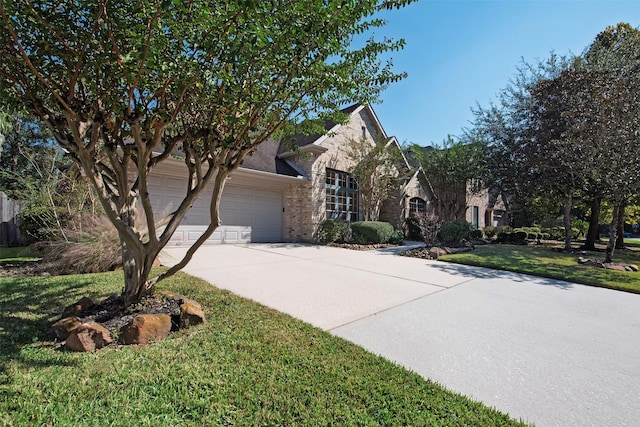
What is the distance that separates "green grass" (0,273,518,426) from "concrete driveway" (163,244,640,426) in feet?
1.30

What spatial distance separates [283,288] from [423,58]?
6.31 meters

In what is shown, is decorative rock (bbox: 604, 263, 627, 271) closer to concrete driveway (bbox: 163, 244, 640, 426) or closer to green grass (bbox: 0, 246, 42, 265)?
concrete driveway (bbox: 163, 244, 640, 426)

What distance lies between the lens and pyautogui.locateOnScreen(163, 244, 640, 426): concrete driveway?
220 cm

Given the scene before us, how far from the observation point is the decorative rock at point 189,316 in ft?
10.4

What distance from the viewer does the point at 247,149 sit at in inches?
133

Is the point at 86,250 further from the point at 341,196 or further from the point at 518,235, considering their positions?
the point at 518,235

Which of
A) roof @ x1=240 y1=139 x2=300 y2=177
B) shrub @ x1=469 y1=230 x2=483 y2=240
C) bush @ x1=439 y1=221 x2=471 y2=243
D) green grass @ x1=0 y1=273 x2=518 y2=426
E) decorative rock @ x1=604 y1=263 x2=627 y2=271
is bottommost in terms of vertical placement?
green grass @ x1=0 y1=273 x2=518 y2=426

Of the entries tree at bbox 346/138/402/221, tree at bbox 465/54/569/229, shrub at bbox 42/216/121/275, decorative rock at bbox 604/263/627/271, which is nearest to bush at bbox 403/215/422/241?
tree at bbox 346/138/402/221

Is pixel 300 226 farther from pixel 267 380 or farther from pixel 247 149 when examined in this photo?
pixel 267 380

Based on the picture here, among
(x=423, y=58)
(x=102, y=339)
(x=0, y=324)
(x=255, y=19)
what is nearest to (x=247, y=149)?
(x=255, y=19)

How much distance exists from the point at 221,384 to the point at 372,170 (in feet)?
40.7

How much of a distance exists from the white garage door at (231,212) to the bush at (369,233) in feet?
11.2

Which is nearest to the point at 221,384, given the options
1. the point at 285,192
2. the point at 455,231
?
the point at 285,192

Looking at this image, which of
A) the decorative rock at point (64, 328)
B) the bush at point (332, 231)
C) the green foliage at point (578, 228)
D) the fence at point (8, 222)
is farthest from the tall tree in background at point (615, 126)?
the fence at point (8, 222)
